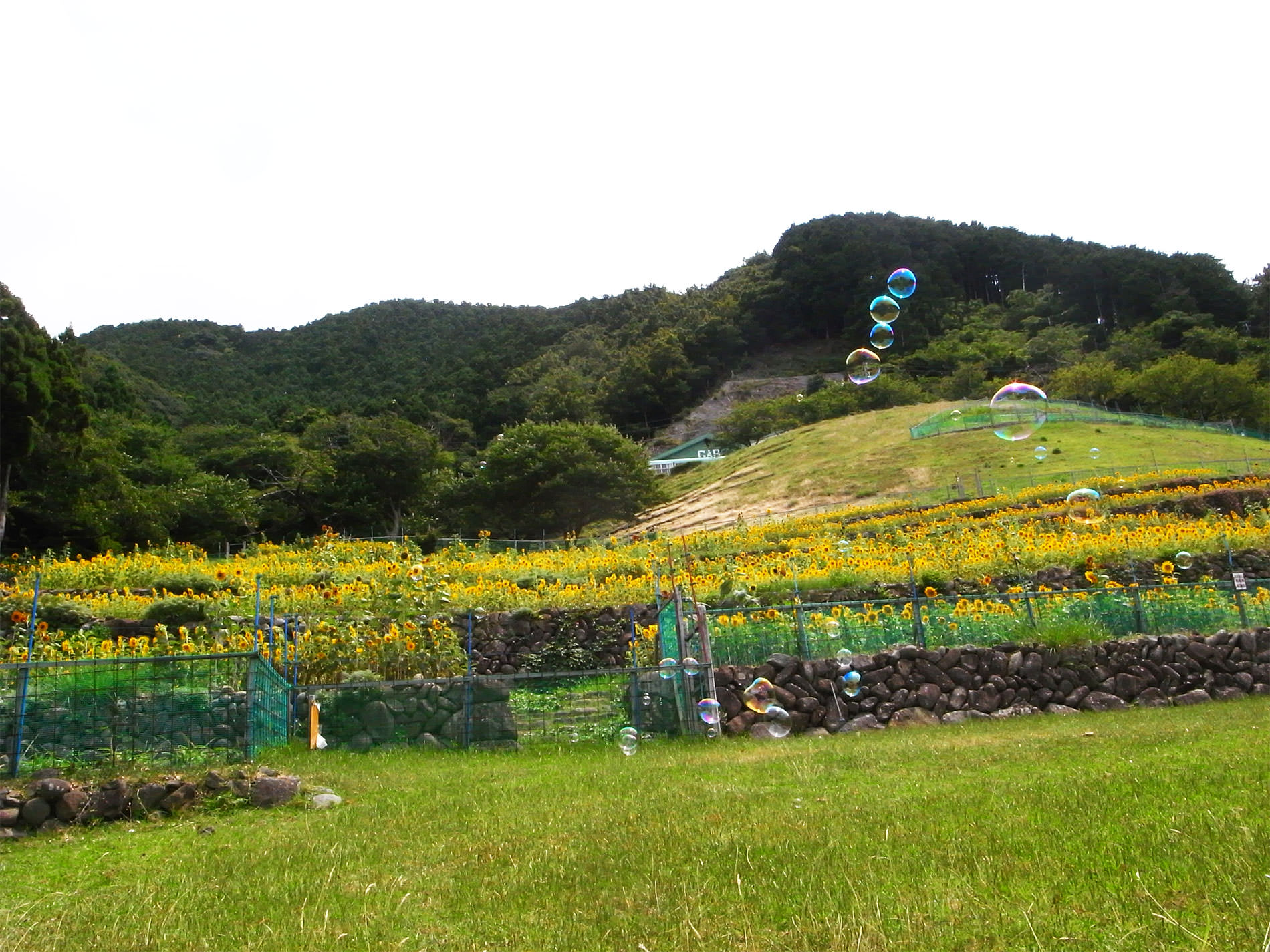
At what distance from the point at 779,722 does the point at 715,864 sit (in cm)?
687

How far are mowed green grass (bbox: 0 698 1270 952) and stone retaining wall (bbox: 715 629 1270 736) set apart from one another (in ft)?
12.0

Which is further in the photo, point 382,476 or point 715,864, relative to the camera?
point 382,476

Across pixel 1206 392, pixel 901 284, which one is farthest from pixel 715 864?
pixel 1206 392

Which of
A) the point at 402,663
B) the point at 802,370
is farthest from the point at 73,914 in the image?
the point at 802,370

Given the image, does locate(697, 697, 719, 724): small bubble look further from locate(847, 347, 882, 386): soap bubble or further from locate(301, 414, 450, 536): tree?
locate(301, 414, 450, 536): tree

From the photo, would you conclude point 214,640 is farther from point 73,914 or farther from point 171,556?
point 171,556

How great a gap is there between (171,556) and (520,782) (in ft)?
76.5

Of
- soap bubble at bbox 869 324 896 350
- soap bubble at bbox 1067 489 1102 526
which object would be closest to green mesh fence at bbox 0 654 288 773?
soap bubble at bbox 869 324 896 350

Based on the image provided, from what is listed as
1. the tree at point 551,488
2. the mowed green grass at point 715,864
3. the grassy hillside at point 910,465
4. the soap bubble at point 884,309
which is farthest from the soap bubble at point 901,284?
the tree at point 551,488

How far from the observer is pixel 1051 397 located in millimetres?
67125

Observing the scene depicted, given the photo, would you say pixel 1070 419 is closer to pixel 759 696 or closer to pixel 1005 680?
pixel 1005 680

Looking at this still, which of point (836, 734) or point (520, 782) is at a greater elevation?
point (520, 782)

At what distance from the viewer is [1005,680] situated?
13.1 metres

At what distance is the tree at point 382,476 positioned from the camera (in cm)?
4725
